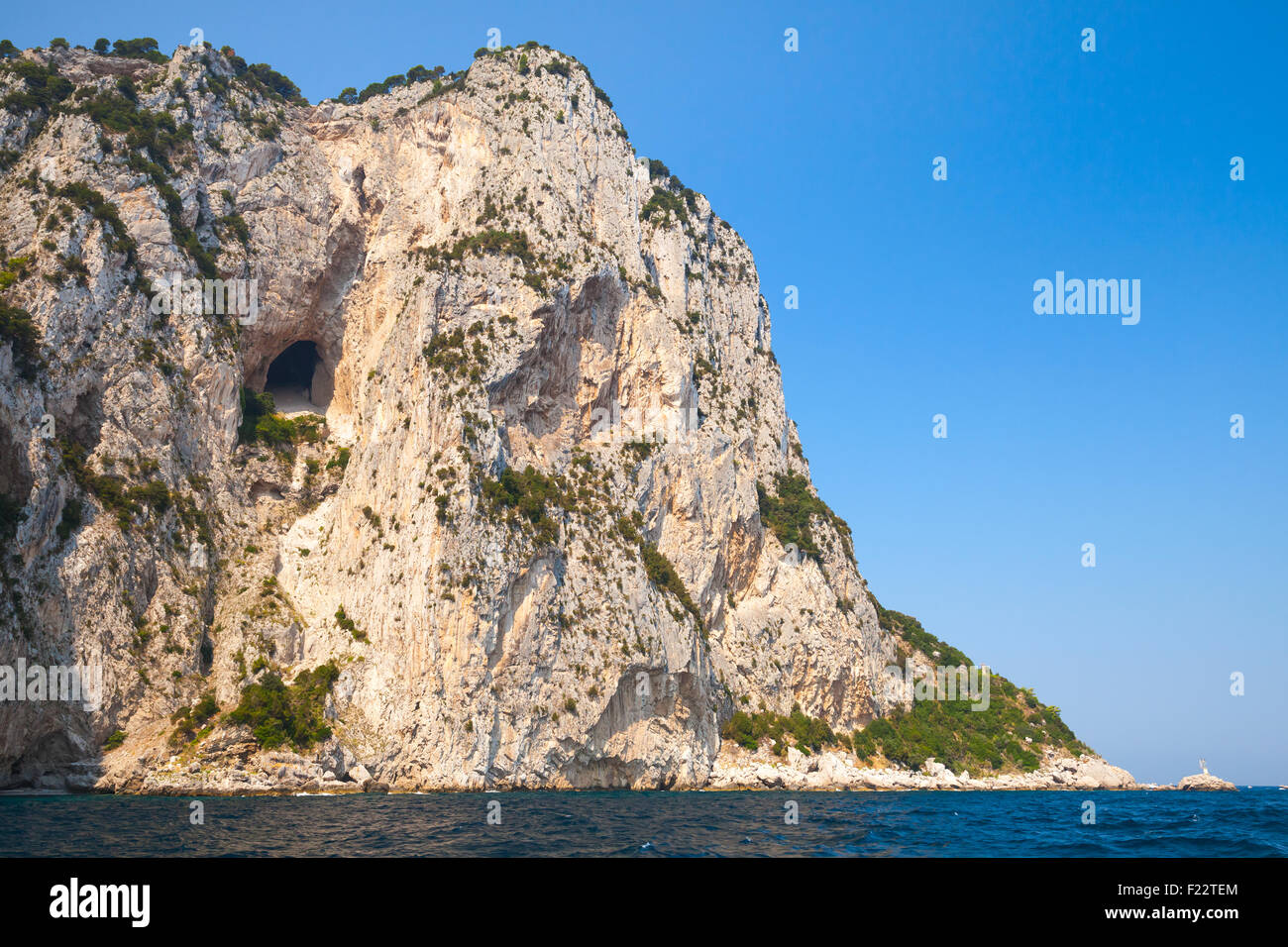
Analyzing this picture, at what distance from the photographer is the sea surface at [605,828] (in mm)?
21734

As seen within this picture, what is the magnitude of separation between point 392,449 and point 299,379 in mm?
21642

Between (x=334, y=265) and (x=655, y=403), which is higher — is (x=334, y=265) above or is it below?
above

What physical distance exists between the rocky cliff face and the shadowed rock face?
21cm

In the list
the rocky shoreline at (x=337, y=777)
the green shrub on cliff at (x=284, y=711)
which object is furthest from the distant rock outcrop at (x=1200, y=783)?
the green shrub on cliff at (x=284, y=711)

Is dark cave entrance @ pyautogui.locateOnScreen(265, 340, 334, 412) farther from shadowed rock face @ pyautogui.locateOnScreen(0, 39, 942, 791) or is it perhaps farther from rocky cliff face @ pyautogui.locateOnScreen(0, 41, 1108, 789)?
shadowed rock face @ pyautogui.locateOnScreen(0, 39, 942, 791)

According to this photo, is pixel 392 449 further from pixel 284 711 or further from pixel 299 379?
pixel 299 379

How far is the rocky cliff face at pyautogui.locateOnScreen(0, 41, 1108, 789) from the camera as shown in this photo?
50.1 m

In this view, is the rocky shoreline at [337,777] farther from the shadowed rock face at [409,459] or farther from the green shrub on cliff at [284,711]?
the green shrub on cliff at [284,711]

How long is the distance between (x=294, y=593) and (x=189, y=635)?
312 inches

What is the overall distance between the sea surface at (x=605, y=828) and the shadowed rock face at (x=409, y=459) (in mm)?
10233
